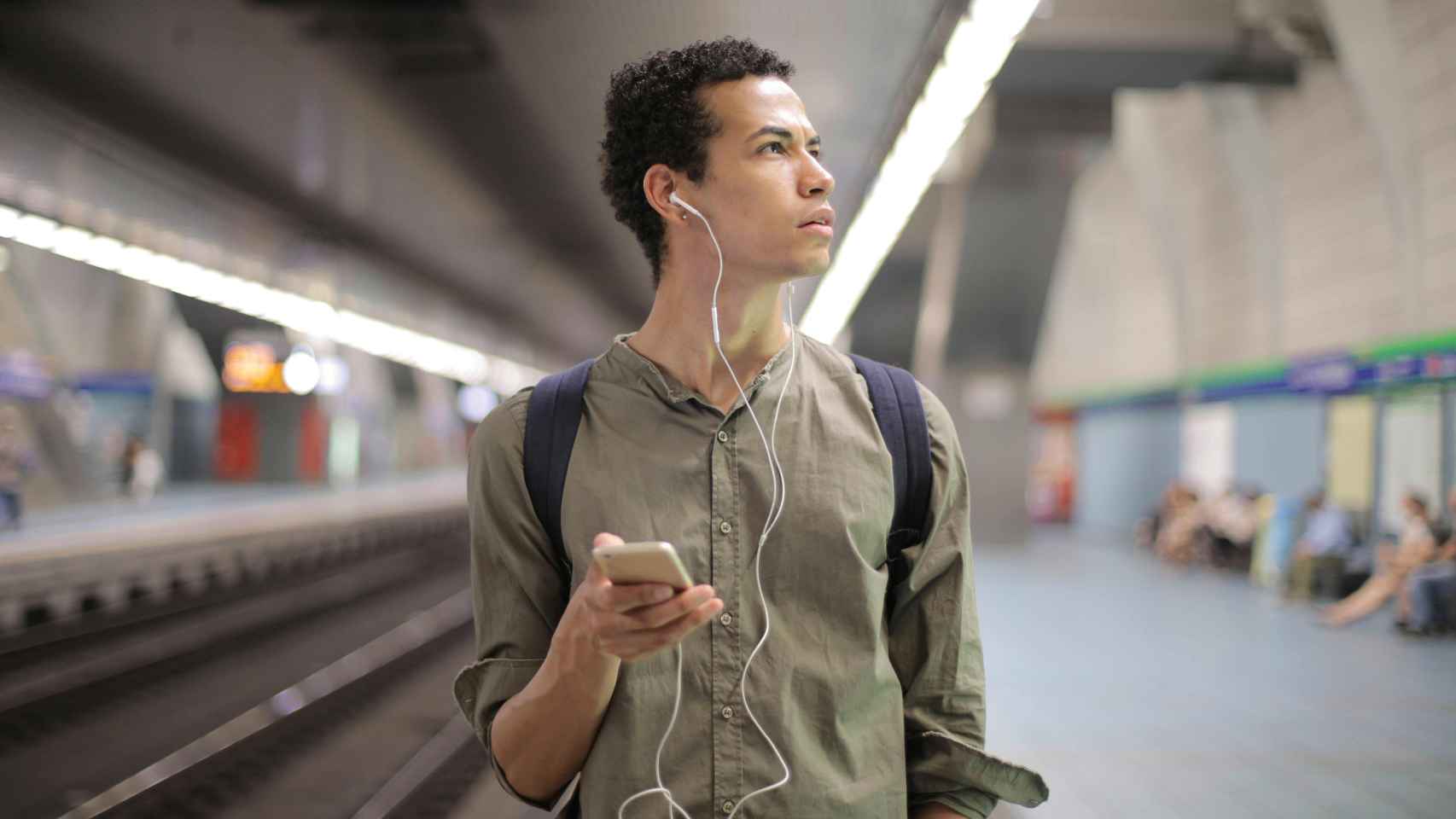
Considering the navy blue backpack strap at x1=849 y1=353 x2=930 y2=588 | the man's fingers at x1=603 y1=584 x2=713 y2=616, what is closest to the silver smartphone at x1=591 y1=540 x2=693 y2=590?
the man's fingers at x1=603 y1=584 x2=713 y2=616

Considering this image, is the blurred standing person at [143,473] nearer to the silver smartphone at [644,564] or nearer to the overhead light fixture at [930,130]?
the overhead light fixture at [930,130]

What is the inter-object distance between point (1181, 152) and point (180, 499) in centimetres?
1932

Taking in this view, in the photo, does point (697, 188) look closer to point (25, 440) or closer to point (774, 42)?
point (774, 42)

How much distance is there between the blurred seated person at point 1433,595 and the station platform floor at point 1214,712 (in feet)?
0.44

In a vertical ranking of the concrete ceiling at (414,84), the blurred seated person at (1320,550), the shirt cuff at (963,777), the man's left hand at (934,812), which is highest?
the concrete ceiling at (414,84)

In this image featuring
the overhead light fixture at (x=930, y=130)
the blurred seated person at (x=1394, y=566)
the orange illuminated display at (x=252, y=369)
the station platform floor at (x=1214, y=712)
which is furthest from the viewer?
the orange illuminated display at (x=252, y=369)

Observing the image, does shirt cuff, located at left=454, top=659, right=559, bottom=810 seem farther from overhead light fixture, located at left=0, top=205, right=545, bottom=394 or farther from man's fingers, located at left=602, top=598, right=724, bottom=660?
overhead light fixture, located at left=0, top=205, right=545, bottom=394

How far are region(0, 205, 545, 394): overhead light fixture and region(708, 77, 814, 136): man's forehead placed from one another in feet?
40.0

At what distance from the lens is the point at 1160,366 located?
912 inches

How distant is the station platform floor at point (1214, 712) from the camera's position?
4016 millimetres

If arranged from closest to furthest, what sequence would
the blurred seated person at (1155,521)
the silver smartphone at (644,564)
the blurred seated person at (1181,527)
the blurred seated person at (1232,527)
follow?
the silver smartphone at (644,564), the blurred seated person at (1232,527), the blurred seated person at (1181,527), the blurred seated person at (1155,521)

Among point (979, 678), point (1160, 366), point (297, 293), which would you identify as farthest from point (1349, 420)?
point (297, 293)

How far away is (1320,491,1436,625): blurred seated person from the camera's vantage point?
5.72m

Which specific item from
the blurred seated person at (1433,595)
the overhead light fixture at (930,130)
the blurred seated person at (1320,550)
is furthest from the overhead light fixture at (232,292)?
the blurred seated person at (1433,595)
